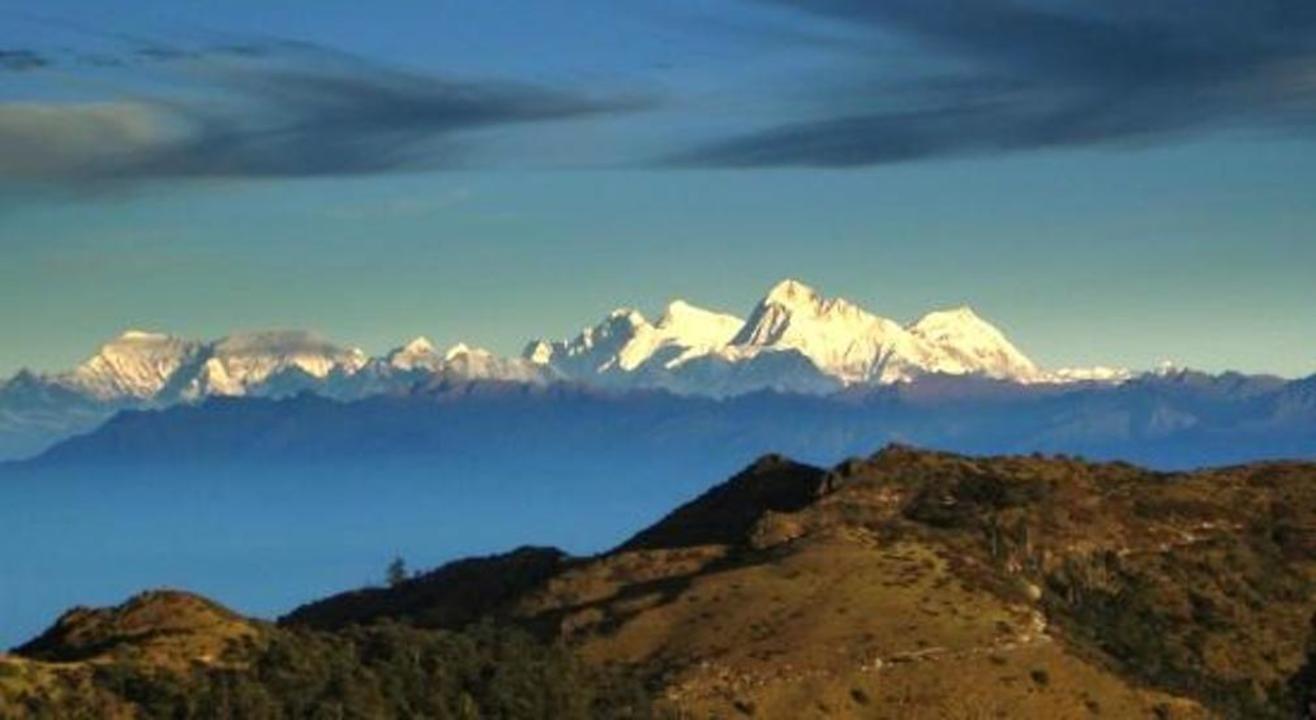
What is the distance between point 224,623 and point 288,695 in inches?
802

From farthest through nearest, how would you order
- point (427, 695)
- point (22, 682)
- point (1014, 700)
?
point (1014, 700), point (427, 695), point (22, 682)

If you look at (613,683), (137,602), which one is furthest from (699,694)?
(137,602)

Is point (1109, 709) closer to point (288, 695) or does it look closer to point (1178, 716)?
point (1178, 716)

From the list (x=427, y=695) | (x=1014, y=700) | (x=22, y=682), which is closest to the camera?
(x=22, y=682)

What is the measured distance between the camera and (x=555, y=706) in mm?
187375

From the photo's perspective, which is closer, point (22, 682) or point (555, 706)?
point (22, 682)

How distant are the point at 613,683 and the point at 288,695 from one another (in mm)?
29738

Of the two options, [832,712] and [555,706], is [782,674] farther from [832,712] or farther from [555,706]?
[555,706]

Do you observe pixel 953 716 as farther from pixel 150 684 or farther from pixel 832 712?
pixel 150 684

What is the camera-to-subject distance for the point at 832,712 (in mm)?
192875

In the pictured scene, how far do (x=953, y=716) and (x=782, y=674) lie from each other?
14.3 m

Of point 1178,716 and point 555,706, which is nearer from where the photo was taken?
point 555,706

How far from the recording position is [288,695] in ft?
572

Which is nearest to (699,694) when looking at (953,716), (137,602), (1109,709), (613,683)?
(613,683)
